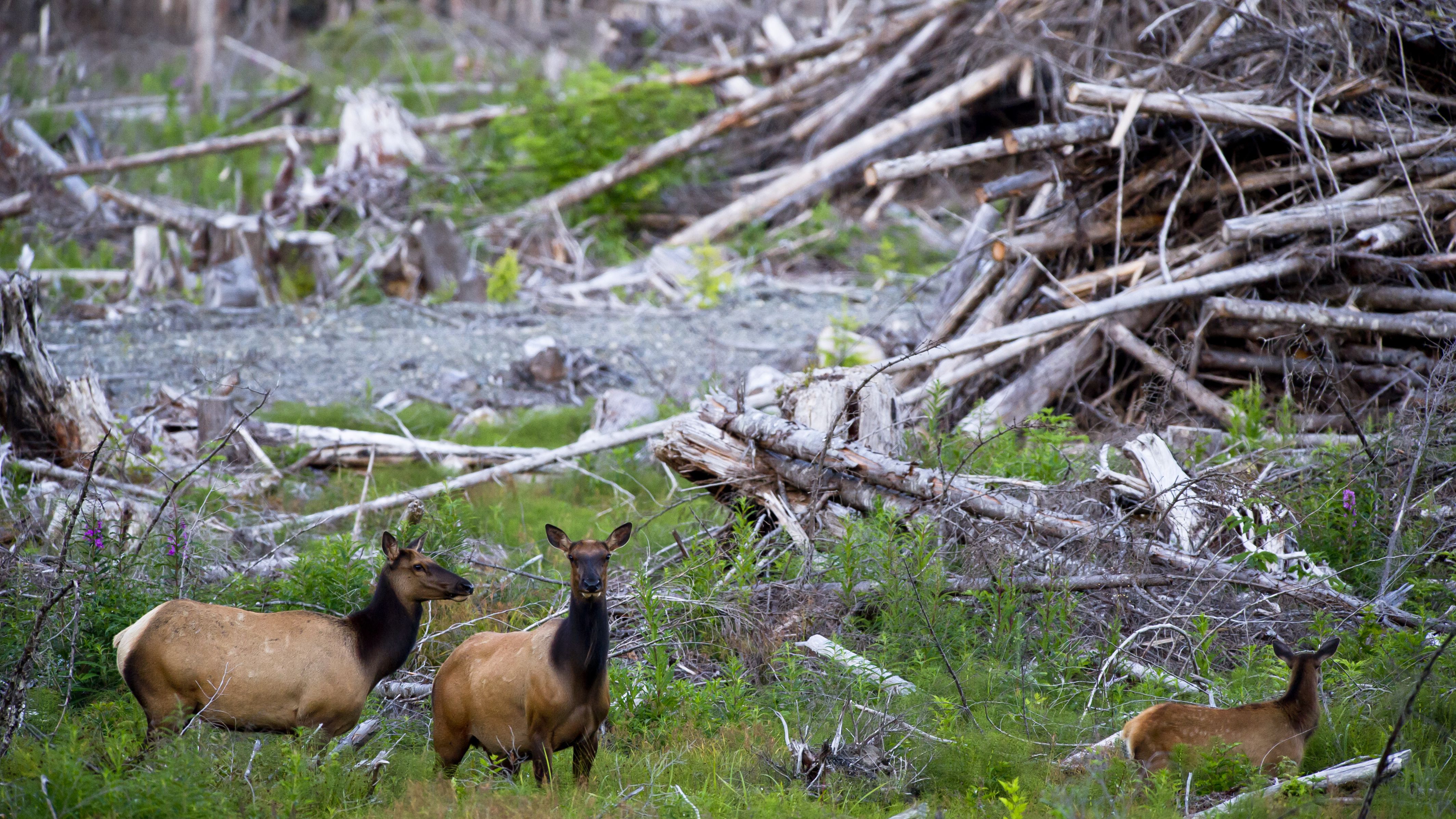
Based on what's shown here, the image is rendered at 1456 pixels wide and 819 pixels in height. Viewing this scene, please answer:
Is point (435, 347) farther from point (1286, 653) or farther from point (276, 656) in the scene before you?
point (1286, 653)

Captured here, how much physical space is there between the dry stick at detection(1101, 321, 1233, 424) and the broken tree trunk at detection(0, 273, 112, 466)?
6.81m

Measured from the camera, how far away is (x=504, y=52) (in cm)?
2278

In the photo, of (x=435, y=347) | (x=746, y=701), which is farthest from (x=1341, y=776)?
(x=435, y=347)

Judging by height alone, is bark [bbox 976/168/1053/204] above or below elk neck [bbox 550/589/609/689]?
above

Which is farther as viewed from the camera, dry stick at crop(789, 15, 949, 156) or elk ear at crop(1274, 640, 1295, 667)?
dry stick at crop(789, 15, 949, 156)

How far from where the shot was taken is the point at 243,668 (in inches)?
159

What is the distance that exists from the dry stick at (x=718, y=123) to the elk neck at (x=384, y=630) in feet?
34.6

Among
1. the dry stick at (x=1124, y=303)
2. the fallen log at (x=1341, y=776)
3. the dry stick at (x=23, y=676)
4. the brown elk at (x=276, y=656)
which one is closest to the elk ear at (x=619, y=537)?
the brown elk at (x=276, y=656)

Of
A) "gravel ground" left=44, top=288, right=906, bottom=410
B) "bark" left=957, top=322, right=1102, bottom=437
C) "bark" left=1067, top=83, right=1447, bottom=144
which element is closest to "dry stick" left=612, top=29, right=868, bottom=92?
"gravel ground" left=44, top=288, right=906, bottom=410

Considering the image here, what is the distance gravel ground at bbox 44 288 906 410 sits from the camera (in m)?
9.30

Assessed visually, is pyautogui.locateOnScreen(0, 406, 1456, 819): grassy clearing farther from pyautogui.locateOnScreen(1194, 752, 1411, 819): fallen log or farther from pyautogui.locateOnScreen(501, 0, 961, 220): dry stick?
pyautogui.locateOnScreen(501, 0, 961, 220): dry stick

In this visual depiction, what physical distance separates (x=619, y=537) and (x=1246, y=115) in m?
5.82

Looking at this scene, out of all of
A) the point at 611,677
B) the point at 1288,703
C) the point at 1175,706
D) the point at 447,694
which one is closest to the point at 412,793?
the point at 447,694

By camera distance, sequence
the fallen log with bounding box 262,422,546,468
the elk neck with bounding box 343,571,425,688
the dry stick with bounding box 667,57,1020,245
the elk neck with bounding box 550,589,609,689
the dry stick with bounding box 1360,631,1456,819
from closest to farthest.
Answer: the dry stick with bounding box 1360,631,1456,819
the elk neck with bounding box 550,589,609,689
the elk neck with bounding box 343,571,425,688
the fallen log with bounding box 262,422,546,468
the dry stick with bounding box 667,57,1020,245
